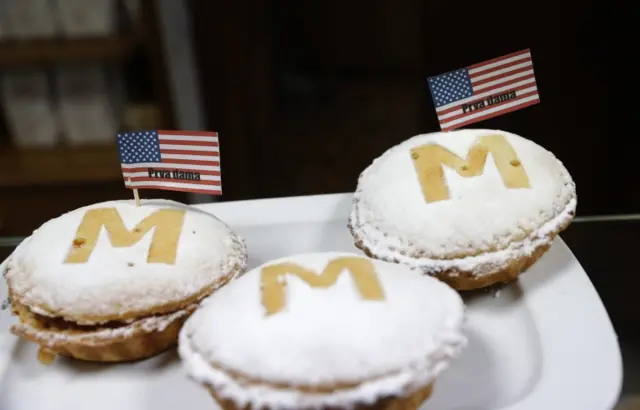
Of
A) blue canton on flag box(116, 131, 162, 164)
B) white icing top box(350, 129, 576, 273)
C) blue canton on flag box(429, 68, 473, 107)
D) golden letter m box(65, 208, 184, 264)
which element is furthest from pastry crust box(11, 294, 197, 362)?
blue canton on flag box(429, 68, 473, 107)

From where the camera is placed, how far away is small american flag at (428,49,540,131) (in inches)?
67.6

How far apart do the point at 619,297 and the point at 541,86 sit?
1.35 m

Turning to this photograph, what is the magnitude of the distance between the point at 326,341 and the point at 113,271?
1.86 feet

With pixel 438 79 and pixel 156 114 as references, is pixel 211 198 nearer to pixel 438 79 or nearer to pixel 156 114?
pixel 156 114

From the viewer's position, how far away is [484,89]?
1732mm

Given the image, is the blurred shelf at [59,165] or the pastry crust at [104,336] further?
the blurred shelf at [59,165]

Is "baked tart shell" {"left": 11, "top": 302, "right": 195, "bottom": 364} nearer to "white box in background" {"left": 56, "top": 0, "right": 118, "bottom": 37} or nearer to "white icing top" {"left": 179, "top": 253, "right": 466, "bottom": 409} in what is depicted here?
"white icing top" {"left": 179, "top": 253, "right": 466, "bottom": 409}

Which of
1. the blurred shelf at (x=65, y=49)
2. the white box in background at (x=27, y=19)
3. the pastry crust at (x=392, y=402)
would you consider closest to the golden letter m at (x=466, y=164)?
the pastry crust at (x=392, y=402)

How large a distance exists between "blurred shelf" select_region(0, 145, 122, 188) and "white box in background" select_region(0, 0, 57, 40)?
0.55 metres

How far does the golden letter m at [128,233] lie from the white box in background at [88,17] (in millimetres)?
1483

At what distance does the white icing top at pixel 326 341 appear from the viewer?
1.12 metres

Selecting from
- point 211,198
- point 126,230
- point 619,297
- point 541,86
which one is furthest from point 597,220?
point 211,198

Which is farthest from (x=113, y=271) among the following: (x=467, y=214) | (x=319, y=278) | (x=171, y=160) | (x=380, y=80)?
(x=380, y=80)

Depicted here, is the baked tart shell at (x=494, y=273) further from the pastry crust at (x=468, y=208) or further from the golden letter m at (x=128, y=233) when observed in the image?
the golden letter m at (x=128, y=233)
